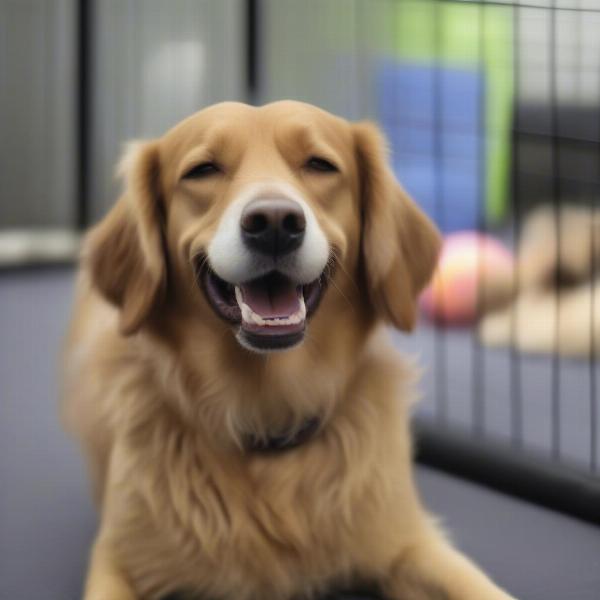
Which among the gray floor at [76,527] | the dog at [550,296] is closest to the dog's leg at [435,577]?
the gray floor at [76,527]

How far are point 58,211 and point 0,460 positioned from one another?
86.1 inches

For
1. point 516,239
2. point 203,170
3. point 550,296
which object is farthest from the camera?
point 550,296

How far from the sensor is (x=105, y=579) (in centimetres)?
139

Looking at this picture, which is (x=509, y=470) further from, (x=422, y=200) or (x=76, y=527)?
(x=422, y=200)

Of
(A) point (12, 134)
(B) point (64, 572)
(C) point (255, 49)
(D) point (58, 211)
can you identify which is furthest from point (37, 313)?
(C) point (255, 49)

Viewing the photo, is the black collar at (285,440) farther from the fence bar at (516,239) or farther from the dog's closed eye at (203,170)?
the fence bar at (516,239)

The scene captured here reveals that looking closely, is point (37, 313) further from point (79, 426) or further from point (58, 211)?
point (79, 426)

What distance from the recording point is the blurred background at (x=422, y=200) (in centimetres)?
161

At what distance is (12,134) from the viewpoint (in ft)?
14.7

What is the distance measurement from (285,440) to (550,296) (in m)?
1.93

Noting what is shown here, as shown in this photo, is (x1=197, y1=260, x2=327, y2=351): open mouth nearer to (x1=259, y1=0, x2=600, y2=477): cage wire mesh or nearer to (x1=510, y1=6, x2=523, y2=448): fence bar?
(x1=259, y1=0, x2=600, y2=477): cage wire mesh

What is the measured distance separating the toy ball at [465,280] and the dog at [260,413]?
4.90 feet

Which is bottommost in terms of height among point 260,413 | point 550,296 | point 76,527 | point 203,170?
point 76,527

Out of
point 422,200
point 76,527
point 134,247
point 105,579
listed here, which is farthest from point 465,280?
point 105,579
